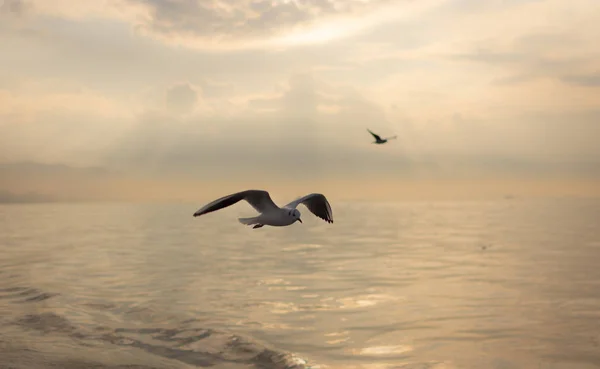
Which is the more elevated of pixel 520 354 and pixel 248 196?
pixel 248 196

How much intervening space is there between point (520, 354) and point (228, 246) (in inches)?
1760

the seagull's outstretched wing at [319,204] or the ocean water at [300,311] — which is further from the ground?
the seagull's outstretched wing at [319,204]

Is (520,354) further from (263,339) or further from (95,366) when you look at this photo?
(95,366)

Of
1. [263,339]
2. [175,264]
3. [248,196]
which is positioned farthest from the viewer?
[175,264]

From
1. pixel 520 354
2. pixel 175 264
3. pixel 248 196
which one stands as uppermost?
pixel 248 196

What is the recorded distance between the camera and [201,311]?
2936cm

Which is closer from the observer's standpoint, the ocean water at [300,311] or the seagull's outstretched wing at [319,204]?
the seagull's outstretched wing at [319,204]

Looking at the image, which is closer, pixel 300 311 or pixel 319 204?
pixel 319 204

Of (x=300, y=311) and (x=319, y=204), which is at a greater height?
(x=319, y=204)

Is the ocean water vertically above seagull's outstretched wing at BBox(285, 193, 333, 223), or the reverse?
seagull's outstretched wing at BBox(285, 193, 333, 223)

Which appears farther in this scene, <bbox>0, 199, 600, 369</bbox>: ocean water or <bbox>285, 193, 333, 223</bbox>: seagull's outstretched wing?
<bbox>0, 199, 600, 369</bbox>: ocean water

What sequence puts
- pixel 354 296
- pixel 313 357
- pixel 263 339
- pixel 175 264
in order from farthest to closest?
pixel 175 264
pixel 354 296
pixel 263 339
pixel 313 357

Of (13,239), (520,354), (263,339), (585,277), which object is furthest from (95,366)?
(13,239)

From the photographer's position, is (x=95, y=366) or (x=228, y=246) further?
(x=228, y=246)
